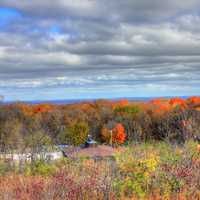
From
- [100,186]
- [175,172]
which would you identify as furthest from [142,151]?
[100,186]

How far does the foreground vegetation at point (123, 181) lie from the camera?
10.7 metres

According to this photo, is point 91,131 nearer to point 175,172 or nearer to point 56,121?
point 56,121

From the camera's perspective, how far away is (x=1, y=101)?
90.8 metres

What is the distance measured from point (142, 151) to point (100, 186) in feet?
8.09

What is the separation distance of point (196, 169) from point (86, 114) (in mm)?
84933

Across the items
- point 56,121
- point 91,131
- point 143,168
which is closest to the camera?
point 143,168

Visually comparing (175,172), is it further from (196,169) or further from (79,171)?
(79,171)

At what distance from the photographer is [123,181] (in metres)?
11.3

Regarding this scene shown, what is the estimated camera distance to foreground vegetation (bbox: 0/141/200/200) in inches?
421

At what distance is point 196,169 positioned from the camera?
12172mm

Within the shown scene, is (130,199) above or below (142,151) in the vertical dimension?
below

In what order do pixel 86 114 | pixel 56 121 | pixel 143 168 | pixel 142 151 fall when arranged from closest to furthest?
1. pixel 143 168
2. pixel 142 151
3. pixel 56 121
4. pixel 86 114

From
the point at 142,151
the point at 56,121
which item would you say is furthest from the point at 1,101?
the point at 142,151

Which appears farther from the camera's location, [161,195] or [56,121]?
[56,121]
